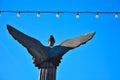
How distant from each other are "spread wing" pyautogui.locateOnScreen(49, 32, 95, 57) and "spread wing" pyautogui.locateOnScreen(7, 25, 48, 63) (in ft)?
1.03

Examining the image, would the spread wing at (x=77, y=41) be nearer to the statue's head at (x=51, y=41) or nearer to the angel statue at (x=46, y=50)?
the angel statue at (x=46, y=50)

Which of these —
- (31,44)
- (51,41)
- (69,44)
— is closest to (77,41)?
(69,44)

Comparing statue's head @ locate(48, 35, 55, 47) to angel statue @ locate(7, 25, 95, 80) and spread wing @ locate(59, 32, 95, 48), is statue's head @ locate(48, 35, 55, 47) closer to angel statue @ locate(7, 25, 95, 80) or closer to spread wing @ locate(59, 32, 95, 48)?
angel statue @ locate(7, 25, 95, 80)

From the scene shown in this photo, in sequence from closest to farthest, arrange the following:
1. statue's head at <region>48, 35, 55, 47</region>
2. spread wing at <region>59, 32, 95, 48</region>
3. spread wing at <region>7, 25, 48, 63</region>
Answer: spread wing at <region>7, 25, 48, 63</region>, spread wing at <region>59, 32, 95, 48</region>, statue's head at <region>48, 35, 55, 47</region>

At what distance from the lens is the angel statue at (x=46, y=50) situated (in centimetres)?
885

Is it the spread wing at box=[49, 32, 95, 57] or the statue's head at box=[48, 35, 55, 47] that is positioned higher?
the statue's head at box=[48, 35, 55, 47]

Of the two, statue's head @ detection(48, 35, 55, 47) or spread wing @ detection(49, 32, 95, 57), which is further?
statue's head @ detection(48, 35, 55, 47)

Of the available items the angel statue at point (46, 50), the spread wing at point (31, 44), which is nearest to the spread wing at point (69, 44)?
the angel statue at point (46, 50)

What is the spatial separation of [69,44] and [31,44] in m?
1.25

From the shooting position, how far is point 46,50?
9.05 metres

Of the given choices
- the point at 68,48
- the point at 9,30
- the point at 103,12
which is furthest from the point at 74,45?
the point at 9,30

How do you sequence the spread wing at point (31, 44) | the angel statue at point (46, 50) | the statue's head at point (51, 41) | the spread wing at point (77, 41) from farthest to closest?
the statue's head at point (51, 41) → the spread wing at point (77, 41) → the spread wing at point (31, 44) → the angel statue at point (46, 50)

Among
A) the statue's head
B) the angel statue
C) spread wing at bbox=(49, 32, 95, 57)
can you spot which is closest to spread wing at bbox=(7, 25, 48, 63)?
the angel statue

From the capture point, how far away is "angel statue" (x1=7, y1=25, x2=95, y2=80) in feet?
29.0
